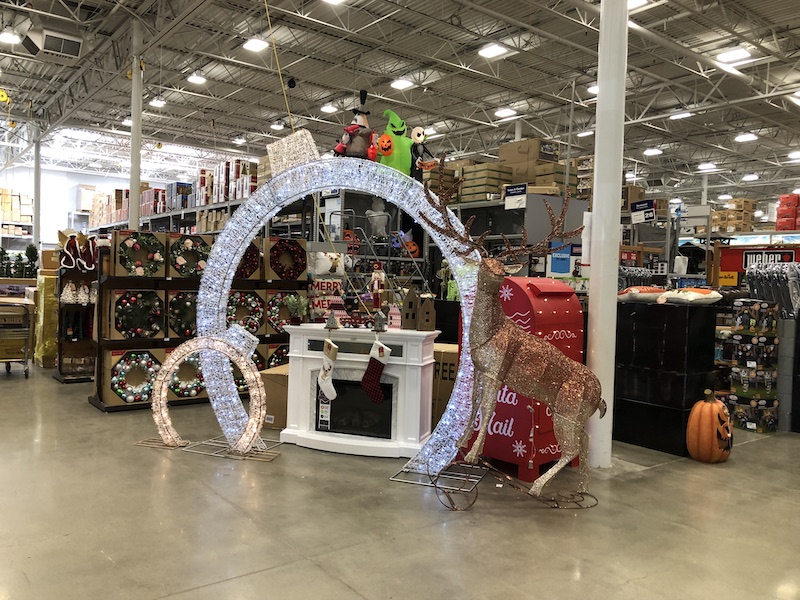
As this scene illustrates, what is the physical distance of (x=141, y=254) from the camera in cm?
631

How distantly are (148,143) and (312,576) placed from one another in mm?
19538

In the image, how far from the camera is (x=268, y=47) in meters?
11.9

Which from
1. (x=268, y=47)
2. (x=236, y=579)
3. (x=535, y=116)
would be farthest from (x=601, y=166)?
(x=535, y=116)

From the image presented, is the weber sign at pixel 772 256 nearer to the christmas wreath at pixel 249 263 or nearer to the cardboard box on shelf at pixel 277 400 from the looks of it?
the christmas wreath at pixel 249 263

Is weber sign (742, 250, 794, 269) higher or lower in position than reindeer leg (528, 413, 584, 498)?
higher

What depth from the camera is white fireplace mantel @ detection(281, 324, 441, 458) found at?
4668 mm

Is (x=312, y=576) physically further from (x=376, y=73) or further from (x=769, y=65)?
(x=769, y=65)

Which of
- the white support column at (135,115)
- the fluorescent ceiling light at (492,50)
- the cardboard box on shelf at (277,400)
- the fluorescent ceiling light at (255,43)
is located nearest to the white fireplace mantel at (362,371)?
the cardboard box on shelf at (277,400)

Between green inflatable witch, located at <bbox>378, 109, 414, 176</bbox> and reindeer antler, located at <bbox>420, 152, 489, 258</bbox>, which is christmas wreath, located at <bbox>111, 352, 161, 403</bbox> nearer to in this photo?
green inflatable witch, located at <bbox>378, 109, 414, 176</bbox>

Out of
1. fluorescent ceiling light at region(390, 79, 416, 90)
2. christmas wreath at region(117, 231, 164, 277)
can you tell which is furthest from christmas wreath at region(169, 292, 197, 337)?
fluorescent ceiling light at region(390, 79, 416, 90)

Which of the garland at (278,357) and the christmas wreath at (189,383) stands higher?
the garland at (278,357)

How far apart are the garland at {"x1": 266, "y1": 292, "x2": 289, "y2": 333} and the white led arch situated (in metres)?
1.85

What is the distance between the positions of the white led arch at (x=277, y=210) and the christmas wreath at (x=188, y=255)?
1.44 metres

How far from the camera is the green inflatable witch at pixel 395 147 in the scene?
24.1ft
